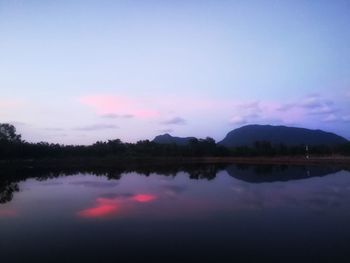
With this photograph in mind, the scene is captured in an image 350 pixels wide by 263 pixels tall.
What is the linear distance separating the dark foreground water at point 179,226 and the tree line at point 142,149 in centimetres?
3682

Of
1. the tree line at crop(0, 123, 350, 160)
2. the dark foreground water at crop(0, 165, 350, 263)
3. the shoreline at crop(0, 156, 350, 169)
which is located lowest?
the dark foreground water at crop(0, 165, 350, 263)

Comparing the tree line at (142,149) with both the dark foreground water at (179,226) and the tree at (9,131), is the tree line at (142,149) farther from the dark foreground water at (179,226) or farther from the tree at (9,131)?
the dark foreground water at (179,226)

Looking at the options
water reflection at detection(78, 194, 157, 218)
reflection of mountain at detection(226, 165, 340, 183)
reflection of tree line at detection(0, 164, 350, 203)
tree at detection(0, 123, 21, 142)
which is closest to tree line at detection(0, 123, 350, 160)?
tree at detection(0, 123, 21, 142)

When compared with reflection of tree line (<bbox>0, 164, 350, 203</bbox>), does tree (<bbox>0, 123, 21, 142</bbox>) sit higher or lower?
higher

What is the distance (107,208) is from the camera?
1466 cm

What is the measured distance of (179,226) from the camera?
11.2 m

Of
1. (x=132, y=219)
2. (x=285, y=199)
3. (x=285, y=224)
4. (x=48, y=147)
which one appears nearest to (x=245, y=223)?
(x=285, y=224)

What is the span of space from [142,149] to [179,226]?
59445 millimetres

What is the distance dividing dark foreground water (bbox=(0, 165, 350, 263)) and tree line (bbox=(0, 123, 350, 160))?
121 ft

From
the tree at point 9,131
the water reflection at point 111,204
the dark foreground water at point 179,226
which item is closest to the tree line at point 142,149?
the tree at point 9,131

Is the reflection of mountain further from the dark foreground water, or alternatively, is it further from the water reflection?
the water reflection

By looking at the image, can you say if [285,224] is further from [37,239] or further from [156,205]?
[37,239]

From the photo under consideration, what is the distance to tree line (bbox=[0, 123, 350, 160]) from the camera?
5262 cm

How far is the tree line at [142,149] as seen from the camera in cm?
5262
